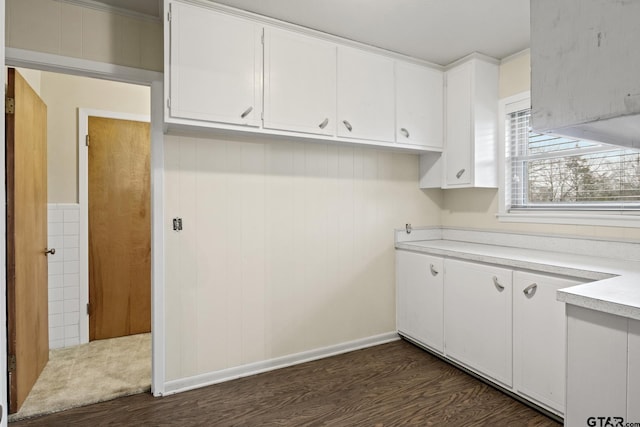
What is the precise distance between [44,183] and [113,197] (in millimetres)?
597

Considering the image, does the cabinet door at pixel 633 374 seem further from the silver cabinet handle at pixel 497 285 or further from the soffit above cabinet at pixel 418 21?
the soffit above cabinet at pixel 418 21

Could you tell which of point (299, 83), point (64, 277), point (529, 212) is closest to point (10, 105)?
point (64, 277)

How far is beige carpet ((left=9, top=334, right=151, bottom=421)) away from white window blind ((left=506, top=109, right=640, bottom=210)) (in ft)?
9.96

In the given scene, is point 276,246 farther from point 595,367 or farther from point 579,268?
point 595,367

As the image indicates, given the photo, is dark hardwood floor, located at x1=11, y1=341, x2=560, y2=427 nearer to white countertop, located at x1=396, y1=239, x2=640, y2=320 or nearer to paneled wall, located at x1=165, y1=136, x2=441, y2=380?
paneled wall, located at x1=165, y1=136, x2=441, y2=380

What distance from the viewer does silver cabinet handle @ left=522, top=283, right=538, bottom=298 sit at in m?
2.08

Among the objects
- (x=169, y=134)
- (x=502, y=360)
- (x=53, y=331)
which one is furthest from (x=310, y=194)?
(x=53, y=331)

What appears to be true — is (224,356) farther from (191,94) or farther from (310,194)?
(191,94)

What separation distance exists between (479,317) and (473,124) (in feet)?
4.74

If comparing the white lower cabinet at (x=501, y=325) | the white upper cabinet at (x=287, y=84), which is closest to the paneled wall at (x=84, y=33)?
the white upper cabinet at (x=287, y=84)

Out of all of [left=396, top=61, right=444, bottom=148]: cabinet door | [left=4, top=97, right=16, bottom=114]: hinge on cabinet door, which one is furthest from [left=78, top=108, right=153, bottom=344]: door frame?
[left=396, top=61, right=444, bottom=148]: cabinet door

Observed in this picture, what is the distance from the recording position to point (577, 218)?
2449mm

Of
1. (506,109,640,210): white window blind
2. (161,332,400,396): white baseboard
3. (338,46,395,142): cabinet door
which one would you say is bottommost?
(161,332,400,396): white baseboard

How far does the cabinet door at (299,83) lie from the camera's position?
2.34 meters
